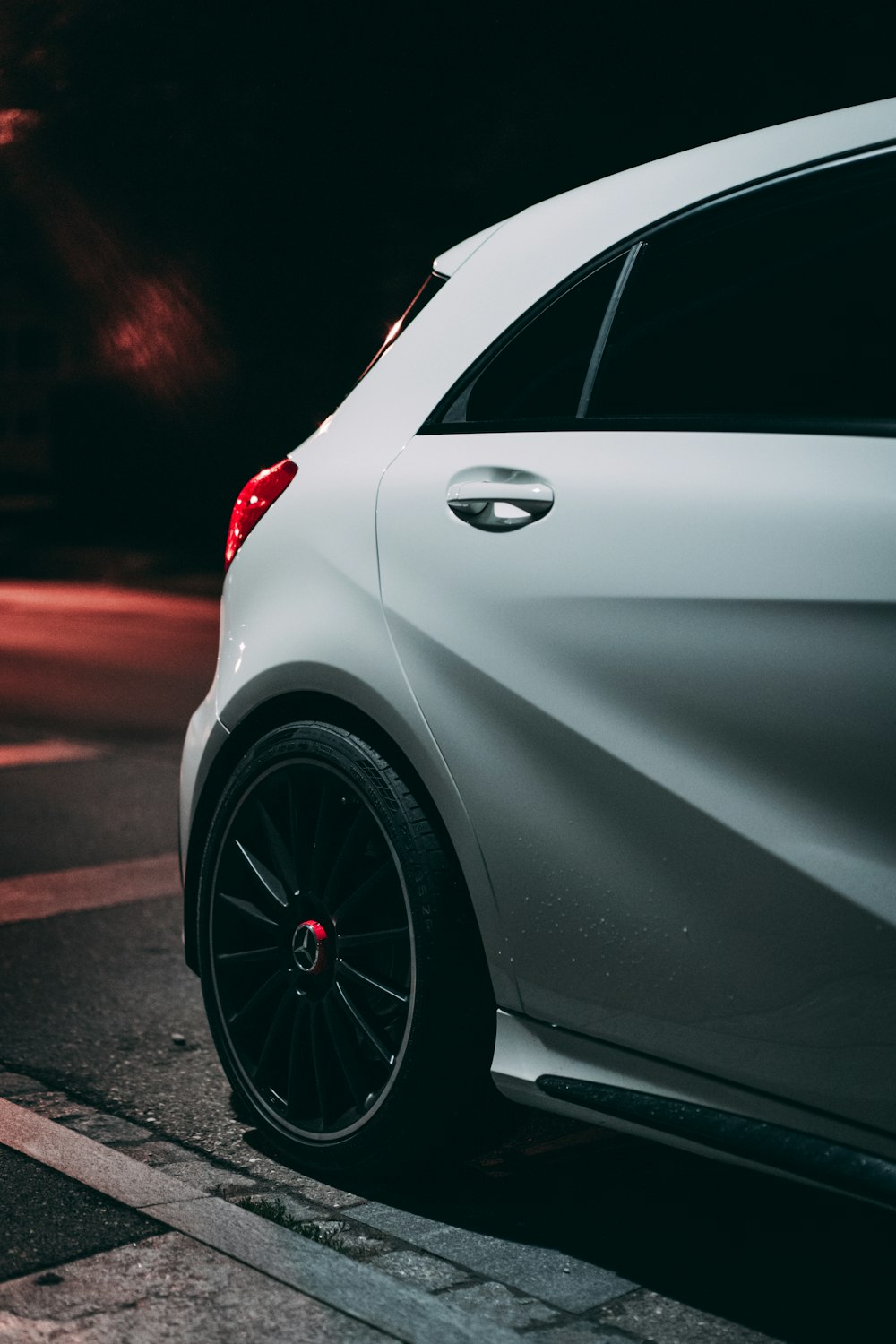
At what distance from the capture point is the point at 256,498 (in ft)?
10.3

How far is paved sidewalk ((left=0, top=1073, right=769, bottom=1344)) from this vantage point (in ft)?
7.95

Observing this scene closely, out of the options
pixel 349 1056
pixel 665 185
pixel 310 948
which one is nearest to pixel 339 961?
pixel 310 948

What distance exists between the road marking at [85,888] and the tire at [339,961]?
6.02 ft

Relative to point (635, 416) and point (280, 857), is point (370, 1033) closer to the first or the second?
point (280, 857)

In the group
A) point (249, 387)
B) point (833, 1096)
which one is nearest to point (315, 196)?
point (249, 387)

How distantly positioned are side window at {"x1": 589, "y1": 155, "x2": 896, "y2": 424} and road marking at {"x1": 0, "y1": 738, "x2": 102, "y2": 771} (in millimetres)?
5169

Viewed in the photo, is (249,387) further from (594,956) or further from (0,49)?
(594,956)

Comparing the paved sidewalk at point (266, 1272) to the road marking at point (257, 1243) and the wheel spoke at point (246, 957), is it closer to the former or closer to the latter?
the road marking at point (257, 1243)

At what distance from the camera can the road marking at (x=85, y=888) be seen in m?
4.95

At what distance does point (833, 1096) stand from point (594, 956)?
0.44m

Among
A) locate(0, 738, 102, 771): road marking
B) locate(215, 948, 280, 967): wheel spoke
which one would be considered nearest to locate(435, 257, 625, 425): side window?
locate(215, 948, 280, 967): wheel spoke

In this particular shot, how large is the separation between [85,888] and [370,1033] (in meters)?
2.53

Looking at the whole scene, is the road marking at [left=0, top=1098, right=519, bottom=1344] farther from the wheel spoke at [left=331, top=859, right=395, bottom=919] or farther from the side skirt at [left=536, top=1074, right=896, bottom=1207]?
the wheel spoke at [left=331, top=859, right=395, bottom=919]

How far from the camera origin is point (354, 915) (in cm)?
292
